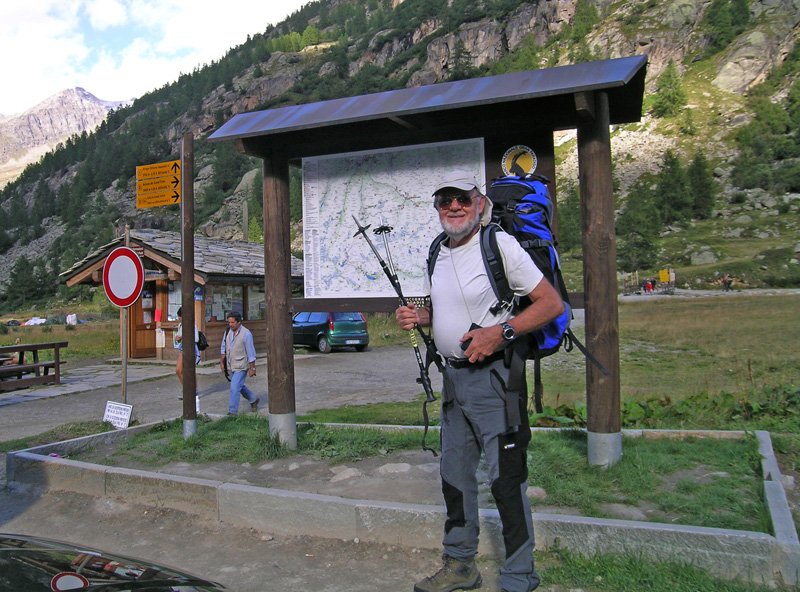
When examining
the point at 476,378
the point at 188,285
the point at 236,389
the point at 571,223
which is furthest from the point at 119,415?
the point at 571,223

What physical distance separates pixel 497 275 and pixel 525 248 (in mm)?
283

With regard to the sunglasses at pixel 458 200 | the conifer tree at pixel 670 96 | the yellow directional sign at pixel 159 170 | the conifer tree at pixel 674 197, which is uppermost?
the conifer tree at pixel 670 96

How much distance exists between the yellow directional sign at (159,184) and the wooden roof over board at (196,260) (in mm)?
11077

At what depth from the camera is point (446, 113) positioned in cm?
572

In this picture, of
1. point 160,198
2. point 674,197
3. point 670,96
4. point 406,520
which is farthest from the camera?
point 670,96

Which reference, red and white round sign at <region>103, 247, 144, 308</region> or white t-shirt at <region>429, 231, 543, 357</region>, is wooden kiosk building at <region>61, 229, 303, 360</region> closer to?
red and white round sign at <region>103, 247, 144, 308</region>

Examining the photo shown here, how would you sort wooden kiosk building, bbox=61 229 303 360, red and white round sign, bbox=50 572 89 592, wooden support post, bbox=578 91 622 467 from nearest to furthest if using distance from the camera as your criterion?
red and white round sign, bbox=50 572 89 592 → wooden support post, bbox=578 91 622 467 → wooden kiosk building, bbox=61 229 303 360

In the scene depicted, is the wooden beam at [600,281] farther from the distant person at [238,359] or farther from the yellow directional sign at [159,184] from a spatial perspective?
the distant person at [238,359]

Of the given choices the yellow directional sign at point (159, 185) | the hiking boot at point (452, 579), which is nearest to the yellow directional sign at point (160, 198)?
the yellow directional sign at point (159, 185)

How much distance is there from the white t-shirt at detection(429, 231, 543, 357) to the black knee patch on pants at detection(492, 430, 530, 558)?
52cm

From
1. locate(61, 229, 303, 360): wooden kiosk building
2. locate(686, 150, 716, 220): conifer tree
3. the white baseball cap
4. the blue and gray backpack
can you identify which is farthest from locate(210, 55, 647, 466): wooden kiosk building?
locate(686, 150, 716, 220): conifer tree

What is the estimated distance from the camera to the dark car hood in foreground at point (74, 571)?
2113 mm

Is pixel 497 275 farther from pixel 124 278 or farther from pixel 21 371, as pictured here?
pixel 21 371

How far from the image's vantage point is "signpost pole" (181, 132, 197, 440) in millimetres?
7012
